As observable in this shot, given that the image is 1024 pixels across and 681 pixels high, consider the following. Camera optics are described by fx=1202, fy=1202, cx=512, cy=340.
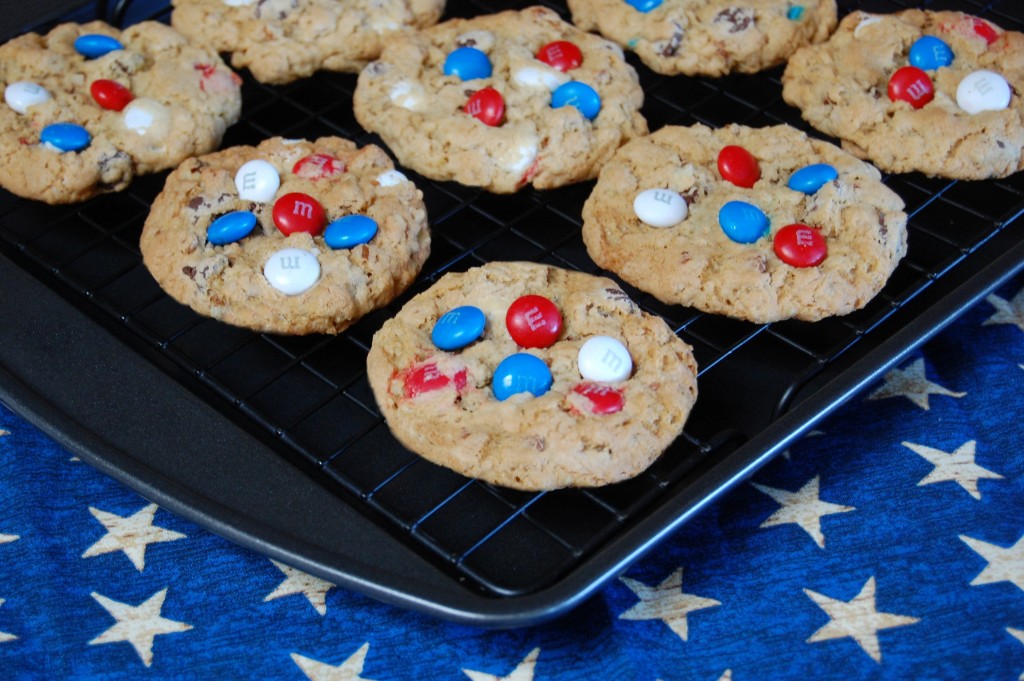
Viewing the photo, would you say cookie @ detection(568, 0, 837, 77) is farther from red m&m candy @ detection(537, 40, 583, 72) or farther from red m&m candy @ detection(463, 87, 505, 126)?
red m&m candy @ detection(463, 87, 505, 126)

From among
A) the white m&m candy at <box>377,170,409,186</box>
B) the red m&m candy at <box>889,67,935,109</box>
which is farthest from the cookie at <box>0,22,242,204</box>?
the red m&m candy at <box>889,67,935,109</box>

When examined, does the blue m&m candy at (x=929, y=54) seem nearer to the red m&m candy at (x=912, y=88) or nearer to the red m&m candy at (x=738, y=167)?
the red m&m candy at (x=912, y=88)

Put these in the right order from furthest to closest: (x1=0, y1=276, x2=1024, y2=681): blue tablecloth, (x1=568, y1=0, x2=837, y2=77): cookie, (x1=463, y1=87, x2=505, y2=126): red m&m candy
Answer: (x1=568, y1=0, x2=837, y2=77): cookie, (x1=463, y1=87, x2=505, y2=126): red m&m candy, (x1=0, y1=276, x2=1024, y2=681): blue tablecloth

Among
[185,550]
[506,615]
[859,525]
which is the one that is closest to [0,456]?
[185,550]

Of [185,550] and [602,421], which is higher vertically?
[602,421]

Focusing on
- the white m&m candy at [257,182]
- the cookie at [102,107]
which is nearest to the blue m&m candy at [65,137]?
the cookie at [102,107]

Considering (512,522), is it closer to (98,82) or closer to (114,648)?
(114,648)
